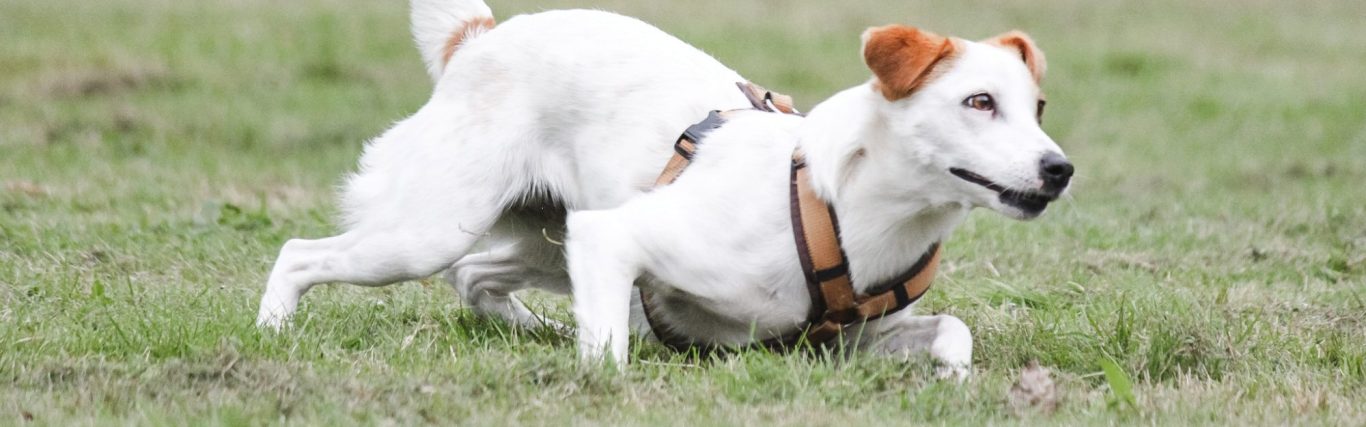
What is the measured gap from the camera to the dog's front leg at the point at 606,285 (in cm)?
446

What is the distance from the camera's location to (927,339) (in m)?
4.75

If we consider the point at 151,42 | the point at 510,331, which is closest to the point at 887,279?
the point at 510,331

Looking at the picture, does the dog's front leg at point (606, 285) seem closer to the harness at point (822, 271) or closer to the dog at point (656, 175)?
the dog at point (656, 175)

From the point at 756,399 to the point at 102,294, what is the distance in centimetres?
231

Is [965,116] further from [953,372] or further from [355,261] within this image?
[355,261]

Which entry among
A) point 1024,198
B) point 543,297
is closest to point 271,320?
point 543,297

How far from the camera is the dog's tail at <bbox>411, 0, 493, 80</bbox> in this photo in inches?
213

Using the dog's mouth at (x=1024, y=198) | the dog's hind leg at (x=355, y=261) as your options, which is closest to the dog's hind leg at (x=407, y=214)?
the dog's hind leg at (x=355, y=261)

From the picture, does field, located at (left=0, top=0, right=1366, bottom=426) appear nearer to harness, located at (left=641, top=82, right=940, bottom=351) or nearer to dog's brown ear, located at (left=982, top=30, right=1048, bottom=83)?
harness, located at (left=641, top=82, right=940, bottom=351)

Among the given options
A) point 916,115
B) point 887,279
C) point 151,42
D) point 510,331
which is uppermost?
point 916,115

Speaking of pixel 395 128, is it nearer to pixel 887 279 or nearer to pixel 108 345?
pixel 108 345

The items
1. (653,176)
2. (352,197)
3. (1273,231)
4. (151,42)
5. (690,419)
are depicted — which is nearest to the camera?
(690,419)

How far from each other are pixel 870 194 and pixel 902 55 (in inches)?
15.4

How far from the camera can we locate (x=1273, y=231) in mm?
7547
